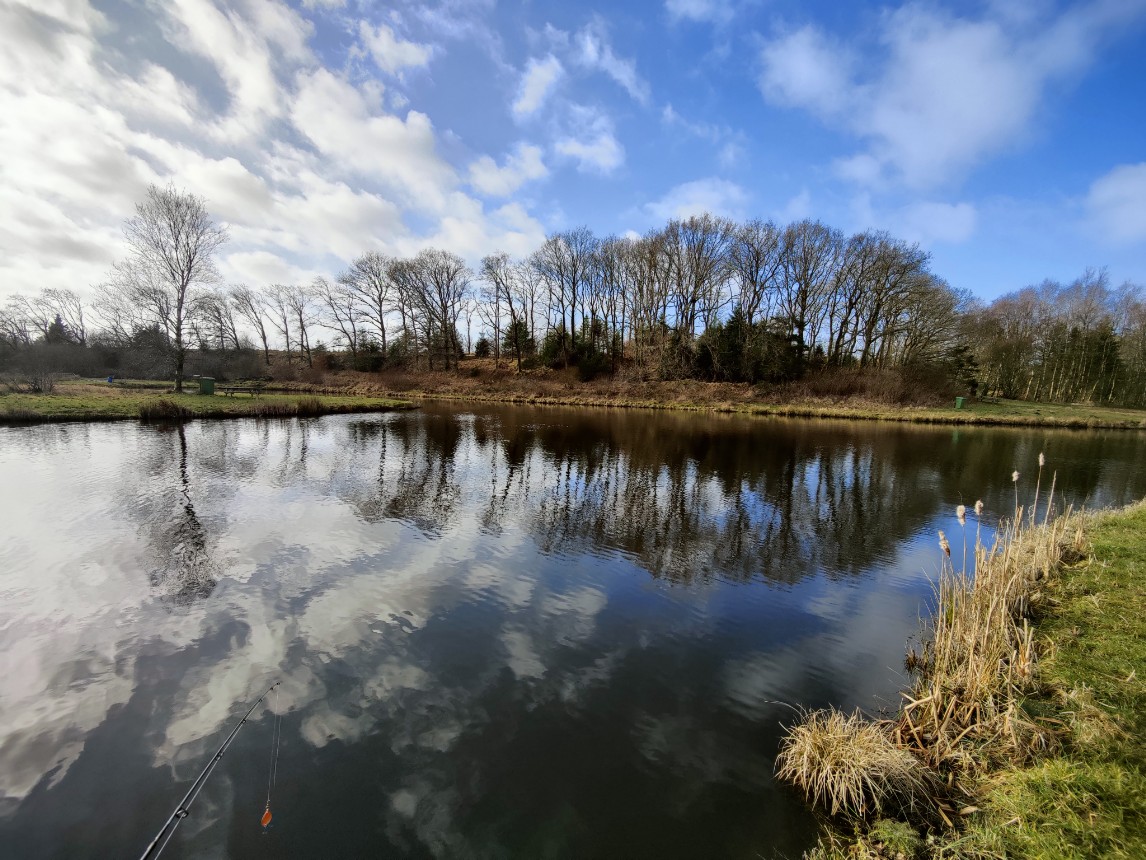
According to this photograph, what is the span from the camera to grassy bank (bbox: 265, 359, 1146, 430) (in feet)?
109

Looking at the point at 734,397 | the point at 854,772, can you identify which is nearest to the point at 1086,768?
the point at 854,772

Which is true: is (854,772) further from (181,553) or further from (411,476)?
(411,476)

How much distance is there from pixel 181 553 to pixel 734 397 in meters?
39.1

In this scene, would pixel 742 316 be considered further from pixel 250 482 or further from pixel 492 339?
pixel 250 482

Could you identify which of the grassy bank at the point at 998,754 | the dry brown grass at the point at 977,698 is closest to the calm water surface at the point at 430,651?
the grassy bank at the point at 998,754

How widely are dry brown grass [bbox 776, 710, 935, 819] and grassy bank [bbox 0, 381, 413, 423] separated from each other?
26.3 metres

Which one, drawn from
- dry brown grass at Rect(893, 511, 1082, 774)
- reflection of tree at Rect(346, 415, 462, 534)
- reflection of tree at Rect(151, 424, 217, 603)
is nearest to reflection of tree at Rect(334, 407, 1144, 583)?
reflection of tree at Rect(346, 415, 462, 534)

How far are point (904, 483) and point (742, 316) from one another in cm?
3313

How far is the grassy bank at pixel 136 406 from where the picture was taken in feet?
60.8

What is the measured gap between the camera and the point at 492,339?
58.8 meters

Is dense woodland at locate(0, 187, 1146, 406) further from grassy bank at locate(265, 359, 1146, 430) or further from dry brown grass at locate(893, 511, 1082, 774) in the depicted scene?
dry brown grass at locate(893, 511, 1082, 774)

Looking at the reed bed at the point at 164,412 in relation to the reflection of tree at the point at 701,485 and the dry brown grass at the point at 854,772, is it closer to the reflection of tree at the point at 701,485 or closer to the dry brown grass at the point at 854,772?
the reflection of tree at the point at 701,485

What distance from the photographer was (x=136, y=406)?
69.3 feet

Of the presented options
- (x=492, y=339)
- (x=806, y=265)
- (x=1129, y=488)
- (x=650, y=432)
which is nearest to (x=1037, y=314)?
(x=806, y=265)
